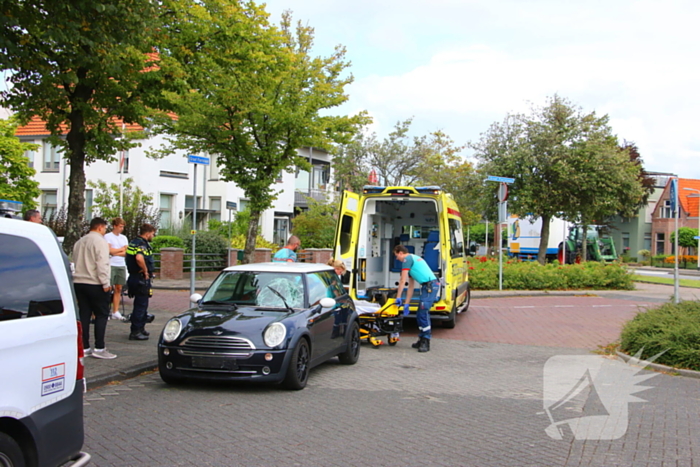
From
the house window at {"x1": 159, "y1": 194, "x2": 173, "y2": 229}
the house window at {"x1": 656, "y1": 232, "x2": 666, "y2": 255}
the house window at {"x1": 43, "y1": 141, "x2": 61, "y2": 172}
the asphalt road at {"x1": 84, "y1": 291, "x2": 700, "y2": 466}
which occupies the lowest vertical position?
the asphalt road at {"x1": 84, "y1": 291, "x2": 700, "y2": 466}

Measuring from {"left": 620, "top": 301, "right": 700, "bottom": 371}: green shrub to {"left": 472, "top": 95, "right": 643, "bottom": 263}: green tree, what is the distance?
16126 mm

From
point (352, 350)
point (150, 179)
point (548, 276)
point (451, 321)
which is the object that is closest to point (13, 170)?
point (150, 179)

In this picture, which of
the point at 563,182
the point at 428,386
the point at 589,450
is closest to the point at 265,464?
the point at 589,450

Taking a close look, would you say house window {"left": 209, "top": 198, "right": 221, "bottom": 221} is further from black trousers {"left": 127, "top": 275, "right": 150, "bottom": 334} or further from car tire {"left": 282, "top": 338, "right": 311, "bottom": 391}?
car tire {"left": 282, "top": 338, "right": 311, "bottom": 391}

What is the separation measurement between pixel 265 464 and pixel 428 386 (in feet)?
11.6

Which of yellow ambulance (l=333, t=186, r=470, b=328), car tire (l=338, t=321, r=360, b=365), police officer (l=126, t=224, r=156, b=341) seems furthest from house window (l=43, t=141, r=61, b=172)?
car tire (l=338, t=321, r=360, b=365)

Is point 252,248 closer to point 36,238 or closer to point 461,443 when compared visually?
point 461,443

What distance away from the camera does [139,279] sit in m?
9.98

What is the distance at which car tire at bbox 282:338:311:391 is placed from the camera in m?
7.29

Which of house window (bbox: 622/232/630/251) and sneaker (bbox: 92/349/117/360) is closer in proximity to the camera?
sneaker (bbox: 92/349/117/360)

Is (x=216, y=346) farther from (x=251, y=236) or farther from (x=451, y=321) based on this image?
(x=251, y=236)

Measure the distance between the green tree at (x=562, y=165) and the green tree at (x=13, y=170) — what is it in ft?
64.0

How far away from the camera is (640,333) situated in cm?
1003

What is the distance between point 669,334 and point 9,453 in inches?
345
